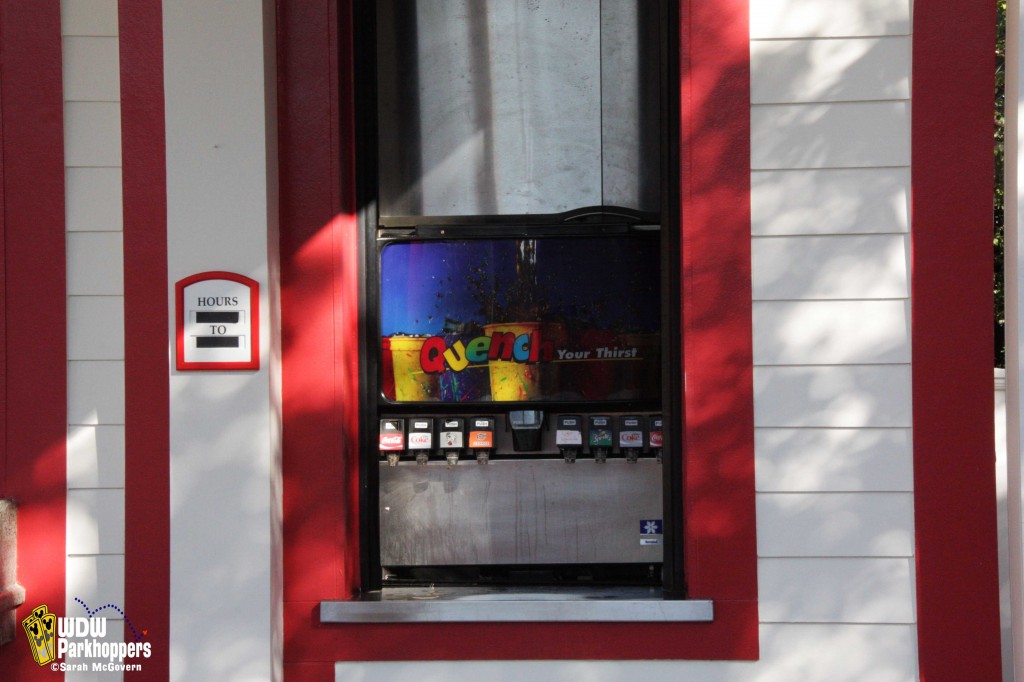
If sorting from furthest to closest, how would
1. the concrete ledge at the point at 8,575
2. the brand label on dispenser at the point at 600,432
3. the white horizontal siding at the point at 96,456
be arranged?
1. the brand label on dispenser at the point at 600,432
2. the white horizontal siding at the point at 96,456
3. the concrete ledge at the point at 8,575

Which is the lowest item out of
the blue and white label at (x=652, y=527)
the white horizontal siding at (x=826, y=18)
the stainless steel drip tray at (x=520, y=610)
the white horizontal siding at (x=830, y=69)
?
the stainless steel drip tray at (x=520, y=610)

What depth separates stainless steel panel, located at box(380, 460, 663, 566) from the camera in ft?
11.1

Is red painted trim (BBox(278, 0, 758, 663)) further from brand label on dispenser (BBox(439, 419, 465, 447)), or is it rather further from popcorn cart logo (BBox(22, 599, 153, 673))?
popcorn cart logo (BBox(22, 599, 153, 673))

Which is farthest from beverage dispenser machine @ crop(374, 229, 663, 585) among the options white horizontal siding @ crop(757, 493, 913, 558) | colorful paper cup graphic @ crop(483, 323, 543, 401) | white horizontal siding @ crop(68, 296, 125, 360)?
white horizontal siding @ crop(68, 296, 125, 360)

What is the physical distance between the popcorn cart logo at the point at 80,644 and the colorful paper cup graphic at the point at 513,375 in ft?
4.89

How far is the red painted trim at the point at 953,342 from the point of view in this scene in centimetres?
310

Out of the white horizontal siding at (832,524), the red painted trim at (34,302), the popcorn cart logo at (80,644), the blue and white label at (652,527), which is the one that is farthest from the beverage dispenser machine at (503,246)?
the red painted trim at (34,302)

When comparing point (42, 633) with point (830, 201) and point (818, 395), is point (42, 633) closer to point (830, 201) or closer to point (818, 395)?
point (818, 395)

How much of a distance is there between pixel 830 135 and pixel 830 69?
22 centimetres

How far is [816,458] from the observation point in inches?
124

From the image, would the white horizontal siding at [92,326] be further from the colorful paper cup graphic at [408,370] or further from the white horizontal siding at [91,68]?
the colorful paper cup graphic at [408,370]

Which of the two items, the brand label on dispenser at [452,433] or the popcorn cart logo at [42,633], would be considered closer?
the popcorn cart logo at [42,633]

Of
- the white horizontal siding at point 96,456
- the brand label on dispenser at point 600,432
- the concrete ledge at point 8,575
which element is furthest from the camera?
the brand label on dispenser at point 600,432

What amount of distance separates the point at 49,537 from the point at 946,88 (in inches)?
133
